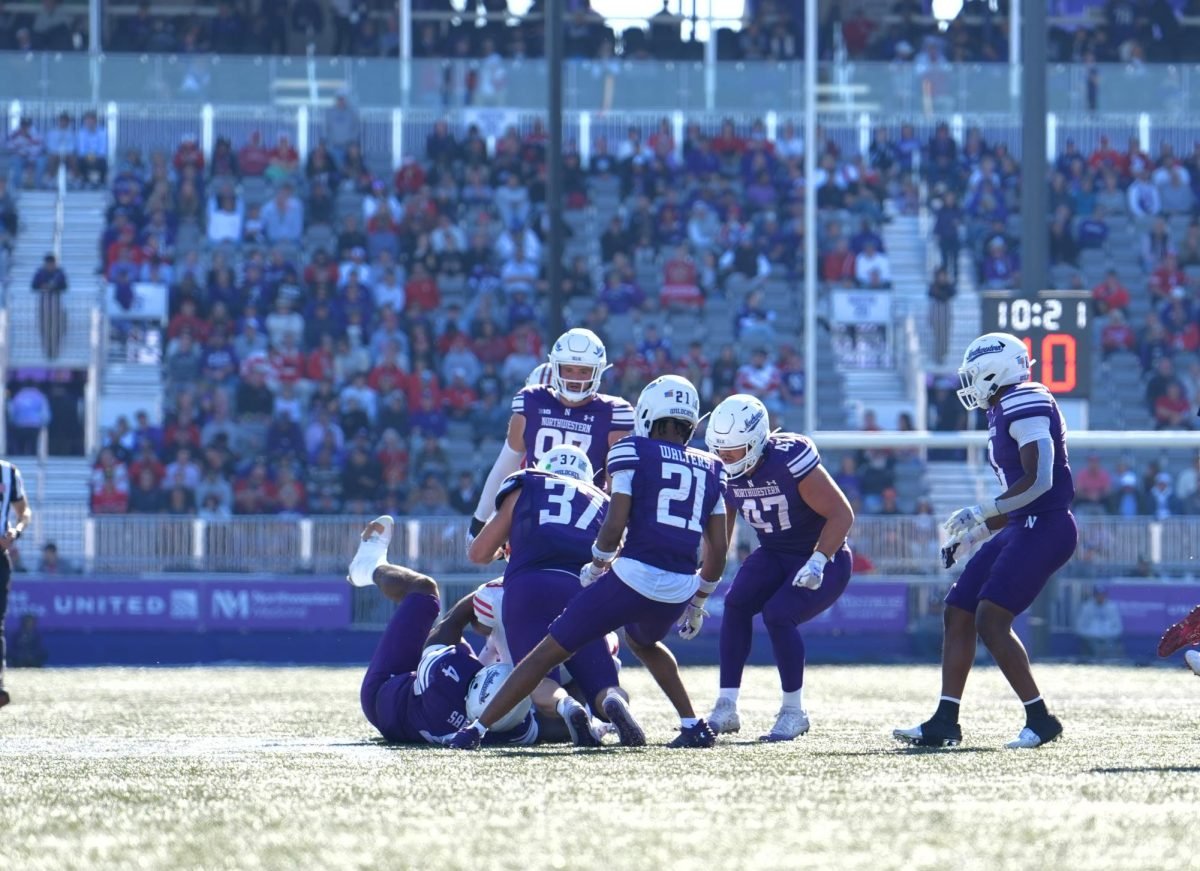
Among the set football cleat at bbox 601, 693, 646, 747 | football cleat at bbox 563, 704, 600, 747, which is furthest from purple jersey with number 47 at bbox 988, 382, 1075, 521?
football cleat at bbox 563, 704, 600, 747

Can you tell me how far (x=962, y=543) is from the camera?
30.7 ft

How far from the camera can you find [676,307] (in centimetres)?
2658

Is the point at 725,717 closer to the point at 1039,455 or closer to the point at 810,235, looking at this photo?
the point at 1039,455

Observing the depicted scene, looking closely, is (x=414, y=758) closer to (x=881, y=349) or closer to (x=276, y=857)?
(x=276, y=857)

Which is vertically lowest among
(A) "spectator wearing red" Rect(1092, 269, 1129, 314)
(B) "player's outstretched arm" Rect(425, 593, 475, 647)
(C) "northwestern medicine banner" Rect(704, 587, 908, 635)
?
(C) "northwestern medicine banner" Rect(704, 587, 908, 635)

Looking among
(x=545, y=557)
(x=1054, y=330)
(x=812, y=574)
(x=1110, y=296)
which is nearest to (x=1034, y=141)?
(x=1054, y=330)

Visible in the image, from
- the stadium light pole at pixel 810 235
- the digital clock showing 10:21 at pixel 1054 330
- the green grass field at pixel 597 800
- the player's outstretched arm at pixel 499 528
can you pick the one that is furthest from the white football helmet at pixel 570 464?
the stadium light pole at pixel 810 235

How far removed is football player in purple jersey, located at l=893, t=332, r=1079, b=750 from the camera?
9.13 m

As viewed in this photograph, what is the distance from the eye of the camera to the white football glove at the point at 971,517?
9.16 m

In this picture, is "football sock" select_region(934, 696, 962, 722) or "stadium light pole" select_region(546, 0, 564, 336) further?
"stadium light pole" select_region(546, 0, 564, 336)

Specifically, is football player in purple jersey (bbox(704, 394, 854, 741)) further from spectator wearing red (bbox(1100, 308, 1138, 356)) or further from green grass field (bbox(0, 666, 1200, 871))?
spectator wearing red (bbox(1100, 308, 1138, 356))

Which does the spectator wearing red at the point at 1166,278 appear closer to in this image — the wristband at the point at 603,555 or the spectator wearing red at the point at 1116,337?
the spectator wearing red at the point at 1116,337

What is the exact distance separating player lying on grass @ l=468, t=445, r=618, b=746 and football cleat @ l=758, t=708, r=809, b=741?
85cm

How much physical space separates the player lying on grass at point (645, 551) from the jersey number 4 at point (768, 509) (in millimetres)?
979
